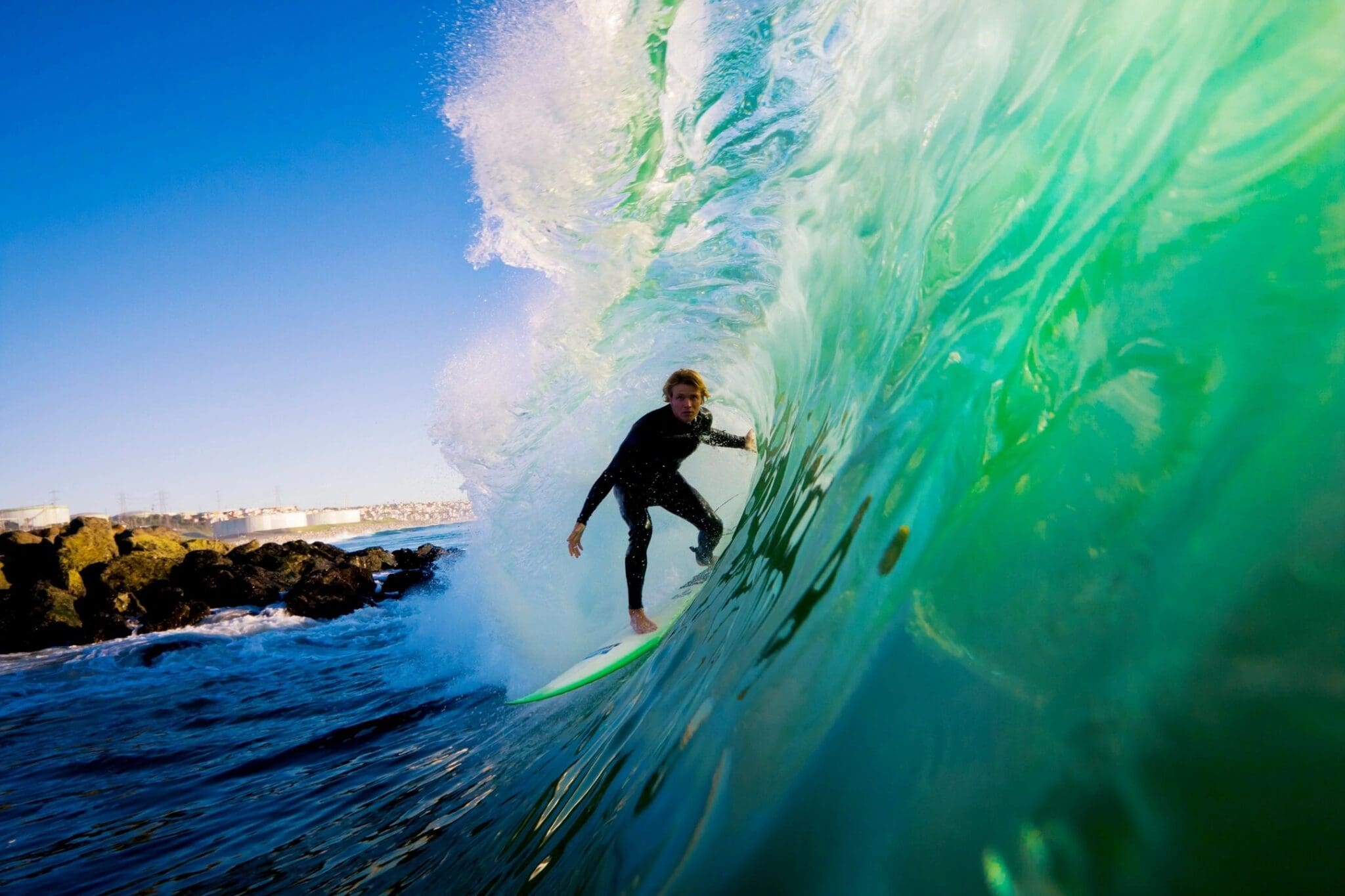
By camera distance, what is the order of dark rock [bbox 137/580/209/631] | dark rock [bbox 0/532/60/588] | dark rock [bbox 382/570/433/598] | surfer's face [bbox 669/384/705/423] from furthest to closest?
dark rock [bbox 382/570/433/598] → dark rock [bbox 0/532/60/588] → dark rock [bbox 137/580/209/631] → surfer's face [bbox 669/384/705/423]

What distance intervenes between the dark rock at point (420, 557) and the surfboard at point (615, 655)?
699 inches

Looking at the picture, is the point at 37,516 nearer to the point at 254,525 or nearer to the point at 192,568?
the point at 254,525

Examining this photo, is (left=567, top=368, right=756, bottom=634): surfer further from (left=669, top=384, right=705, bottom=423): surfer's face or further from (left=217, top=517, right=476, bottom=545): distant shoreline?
(left=217, top=517, right=476, bottom=545): distant shoreline

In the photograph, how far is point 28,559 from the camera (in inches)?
669

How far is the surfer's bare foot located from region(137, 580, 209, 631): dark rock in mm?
11664

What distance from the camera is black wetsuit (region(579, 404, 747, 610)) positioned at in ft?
17.2

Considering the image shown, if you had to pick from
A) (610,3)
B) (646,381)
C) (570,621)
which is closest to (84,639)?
(570,621)

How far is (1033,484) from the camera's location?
170 centimetres

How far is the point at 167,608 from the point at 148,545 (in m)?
5.64

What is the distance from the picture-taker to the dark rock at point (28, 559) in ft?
51.5

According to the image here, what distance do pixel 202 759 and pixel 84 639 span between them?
408 inches

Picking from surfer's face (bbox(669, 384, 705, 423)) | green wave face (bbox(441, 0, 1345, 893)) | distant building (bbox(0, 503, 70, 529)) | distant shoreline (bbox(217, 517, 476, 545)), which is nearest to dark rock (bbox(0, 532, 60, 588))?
surfer's face (bbox(669, 384, 705, 423))

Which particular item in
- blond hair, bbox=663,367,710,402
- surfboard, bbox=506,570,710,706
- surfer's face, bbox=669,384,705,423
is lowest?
surfboard, bbox=506,570,710,706

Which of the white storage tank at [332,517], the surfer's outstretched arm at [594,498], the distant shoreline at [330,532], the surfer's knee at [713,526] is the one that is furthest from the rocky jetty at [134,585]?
the white storage tank at [332,517]
